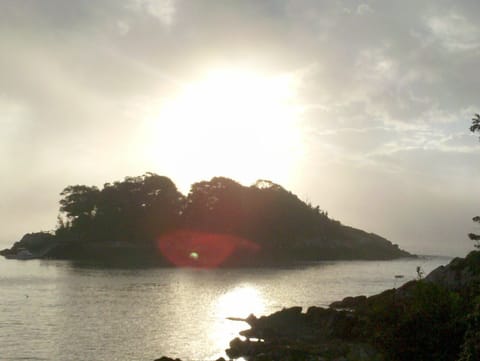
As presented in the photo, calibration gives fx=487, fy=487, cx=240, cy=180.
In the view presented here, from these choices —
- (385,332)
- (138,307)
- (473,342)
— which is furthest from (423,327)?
(138,307)

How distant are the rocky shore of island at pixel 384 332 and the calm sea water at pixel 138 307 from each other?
17.2 feet

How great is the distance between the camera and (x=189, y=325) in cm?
5912

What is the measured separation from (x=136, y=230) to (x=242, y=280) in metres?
94.6

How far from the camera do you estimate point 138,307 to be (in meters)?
72.3

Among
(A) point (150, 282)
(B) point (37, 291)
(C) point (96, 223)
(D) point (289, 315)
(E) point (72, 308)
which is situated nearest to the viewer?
(D) point (289, 315)

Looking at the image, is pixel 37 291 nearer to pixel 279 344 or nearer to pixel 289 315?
pixel 289 315

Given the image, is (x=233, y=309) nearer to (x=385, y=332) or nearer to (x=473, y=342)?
(x=385, y=332)

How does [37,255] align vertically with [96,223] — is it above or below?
below

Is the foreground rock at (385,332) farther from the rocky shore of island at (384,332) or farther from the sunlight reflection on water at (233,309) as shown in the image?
the sunlight reflection on water at (233,309)

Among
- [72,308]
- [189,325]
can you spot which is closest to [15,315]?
[72,308]

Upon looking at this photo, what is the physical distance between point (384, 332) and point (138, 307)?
1818 inches

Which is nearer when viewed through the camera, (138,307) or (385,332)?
(385,332)

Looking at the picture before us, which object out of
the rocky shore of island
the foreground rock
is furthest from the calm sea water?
the foreground rock

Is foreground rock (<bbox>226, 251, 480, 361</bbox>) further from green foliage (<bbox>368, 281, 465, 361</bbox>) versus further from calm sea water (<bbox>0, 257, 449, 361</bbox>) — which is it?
calm sea water (<bbox>0, 257, 449, 361</bbox>)
